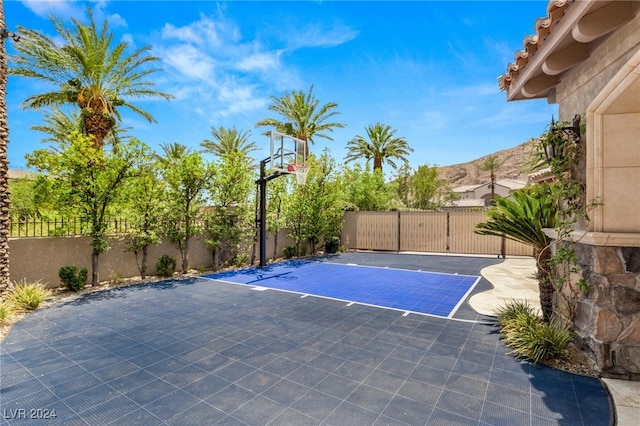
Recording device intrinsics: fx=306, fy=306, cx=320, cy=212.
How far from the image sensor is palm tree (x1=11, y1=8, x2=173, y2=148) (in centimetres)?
1102

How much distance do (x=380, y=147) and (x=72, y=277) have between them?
854 inches

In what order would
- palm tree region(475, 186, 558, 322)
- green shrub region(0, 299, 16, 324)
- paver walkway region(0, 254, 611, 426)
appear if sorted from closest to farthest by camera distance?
1. paver walkway region(0, 254, 611, 426)
2. palm tree region(475, 186, 558, 322)
3. green shrub region(0, 299, 16, 324)

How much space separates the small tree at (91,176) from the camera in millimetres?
8234

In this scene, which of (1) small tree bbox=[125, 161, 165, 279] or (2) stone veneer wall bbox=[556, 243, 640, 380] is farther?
(1) small tree bbox=[125, 161, 165, 279]

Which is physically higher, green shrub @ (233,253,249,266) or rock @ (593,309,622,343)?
rock @ (593,309,622,343)

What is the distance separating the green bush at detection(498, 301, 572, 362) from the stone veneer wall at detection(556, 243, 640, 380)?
474 mm

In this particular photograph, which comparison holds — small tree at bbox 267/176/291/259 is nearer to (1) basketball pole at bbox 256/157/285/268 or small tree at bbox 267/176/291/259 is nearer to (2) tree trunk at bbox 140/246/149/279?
(1) basketball pole at bbox 256/157/285/268

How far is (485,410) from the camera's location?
329 cm

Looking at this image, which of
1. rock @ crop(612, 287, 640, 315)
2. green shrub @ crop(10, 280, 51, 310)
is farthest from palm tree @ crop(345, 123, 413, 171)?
green shrub @ crop(10, 280, 51, 310)

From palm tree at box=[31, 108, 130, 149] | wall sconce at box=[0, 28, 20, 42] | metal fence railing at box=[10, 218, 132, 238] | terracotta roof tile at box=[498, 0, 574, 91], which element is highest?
palm tree at box=[31, 108, 130, 149]

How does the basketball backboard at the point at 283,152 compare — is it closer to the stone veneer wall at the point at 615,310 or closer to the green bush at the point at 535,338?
the green bush at the point at 535,338

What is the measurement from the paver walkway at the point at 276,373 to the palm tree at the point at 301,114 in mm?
15918

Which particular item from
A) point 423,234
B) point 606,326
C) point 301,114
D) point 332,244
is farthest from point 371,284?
point 301,114

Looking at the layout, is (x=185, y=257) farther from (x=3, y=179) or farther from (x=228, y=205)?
(x=3, y=179)
